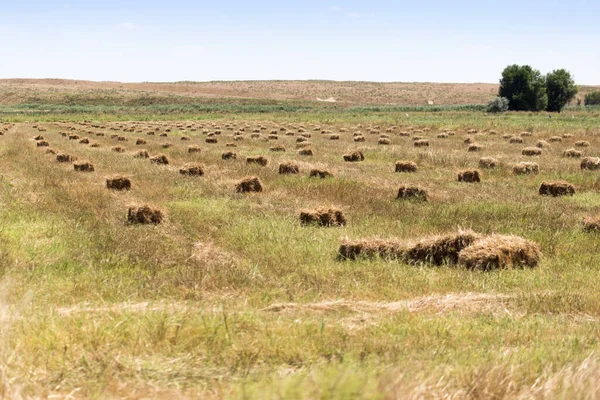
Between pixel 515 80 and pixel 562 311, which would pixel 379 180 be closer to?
pixel 562 311

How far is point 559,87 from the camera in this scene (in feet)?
291

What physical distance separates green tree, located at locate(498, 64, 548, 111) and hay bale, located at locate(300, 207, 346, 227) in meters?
78.4

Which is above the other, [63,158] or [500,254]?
[500,254]

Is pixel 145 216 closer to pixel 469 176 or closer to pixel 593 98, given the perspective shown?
pixel 469 176

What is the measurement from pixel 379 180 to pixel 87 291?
1125 cm

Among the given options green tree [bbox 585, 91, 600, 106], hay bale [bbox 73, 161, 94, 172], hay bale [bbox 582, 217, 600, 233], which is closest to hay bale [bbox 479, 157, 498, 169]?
hay bale [bbox 582, 217, 600, 233]

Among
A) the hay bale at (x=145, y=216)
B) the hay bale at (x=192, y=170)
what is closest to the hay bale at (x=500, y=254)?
the hay bale at (x=145, y=216)

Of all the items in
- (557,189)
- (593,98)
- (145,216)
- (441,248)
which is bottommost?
(145,216)

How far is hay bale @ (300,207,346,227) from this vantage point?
1172cm

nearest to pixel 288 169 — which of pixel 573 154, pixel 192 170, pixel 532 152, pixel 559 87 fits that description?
pixel 192 170

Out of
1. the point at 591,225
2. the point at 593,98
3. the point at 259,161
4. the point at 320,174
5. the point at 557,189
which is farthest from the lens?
the point at 593,98

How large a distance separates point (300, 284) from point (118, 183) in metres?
9.73

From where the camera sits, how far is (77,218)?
12.1 m

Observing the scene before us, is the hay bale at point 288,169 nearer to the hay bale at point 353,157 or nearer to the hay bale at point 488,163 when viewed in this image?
the hay bale at point 353,157
